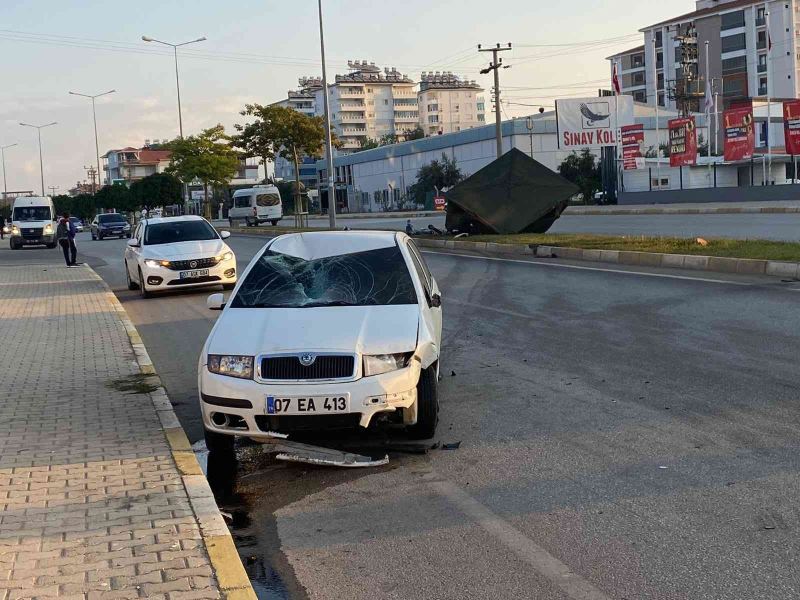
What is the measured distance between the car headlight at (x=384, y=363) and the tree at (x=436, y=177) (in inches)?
3257

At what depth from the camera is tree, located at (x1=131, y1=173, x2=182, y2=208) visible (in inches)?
3846

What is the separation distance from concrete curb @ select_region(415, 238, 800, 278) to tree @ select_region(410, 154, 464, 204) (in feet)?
205

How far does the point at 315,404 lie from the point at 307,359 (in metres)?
0.30

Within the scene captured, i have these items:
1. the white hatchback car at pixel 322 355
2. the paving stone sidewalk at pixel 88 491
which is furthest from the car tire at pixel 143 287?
the white hatchback car at pixel 322 355

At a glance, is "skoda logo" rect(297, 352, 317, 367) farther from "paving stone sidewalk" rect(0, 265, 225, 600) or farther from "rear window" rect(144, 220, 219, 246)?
"rear window" rect(144, 220, 219, 246)

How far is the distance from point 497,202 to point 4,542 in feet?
82.7

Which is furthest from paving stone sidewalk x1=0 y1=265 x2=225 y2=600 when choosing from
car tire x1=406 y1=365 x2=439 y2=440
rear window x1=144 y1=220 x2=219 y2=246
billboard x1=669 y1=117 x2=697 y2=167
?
billboard x1=669 y1=117 x2=697 y2=167

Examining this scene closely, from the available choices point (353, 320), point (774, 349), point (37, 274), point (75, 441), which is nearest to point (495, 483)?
point (353, 320)

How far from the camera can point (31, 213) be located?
5050 centimetres

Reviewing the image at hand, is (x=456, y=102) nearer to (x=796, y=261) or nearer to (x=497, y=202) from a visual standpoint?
(x=497, y=202)

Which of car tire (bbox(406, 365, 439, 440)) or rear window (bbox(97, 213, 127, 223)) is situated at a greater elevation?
rear window (bbox(97, 213, 127, 223))

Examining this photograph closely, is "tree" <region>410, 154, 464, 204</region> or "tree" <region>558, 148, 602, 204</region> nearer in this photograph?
"tree" <region>558, 148, 602, 204</region>

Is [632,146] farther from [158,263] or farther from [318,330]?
[318,330]

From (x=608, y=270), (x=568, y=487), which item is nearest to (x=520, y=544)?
(x=568, y=487)
